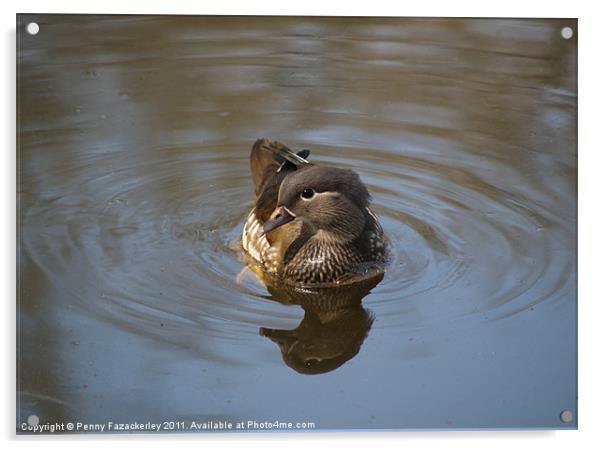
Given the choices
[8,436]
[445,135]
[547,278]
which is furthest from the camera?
[445,135]

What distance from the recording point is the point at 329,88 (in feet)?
14.0

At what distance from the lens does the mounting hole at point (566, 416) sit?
3.93m

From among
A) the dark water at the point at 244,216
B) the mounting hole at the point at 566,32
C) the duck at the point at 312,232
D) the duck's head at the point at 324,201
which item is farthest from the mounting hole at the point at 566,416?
the mounting hole at the point at 566,32

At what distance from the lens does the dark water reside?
3934 mm

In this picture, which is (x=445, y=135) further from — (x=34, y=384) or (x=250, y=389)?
(x=34, y=384)

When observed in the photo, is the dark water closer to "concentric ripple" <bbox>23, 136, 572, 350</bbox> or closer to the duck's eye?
"concentric ripple" <bbox>23, 136, 572, 350</bbox>

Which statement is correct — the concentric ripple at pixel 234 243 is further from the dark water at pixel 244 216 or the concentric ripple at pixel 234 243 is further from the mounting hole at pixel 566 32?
the mounting hole at pixel 566 32

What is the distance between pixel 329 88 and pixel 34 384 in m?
1.29

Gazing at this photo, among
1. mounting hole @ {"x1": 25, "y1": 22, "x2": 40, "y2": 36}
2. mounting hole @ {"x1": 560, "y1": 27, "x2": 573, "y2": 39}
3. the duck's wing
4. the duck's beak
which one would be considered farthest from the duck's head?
mounting hole @ {"x1": 25, "y1": 22, "x2": 40, "y2": 36}

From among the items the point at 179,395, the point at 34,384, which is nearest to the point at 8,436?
the point at 34,384

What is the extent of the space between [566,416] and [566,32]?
45.0 inches

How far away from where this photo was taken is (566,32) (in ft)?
13.3

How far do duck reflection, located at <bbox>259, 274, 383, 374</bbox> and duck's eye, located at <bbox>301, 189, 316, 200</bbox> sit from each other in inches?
13.2

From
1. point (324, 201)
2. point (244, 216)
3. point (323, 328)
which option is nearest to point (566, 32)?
point (324, 201)
